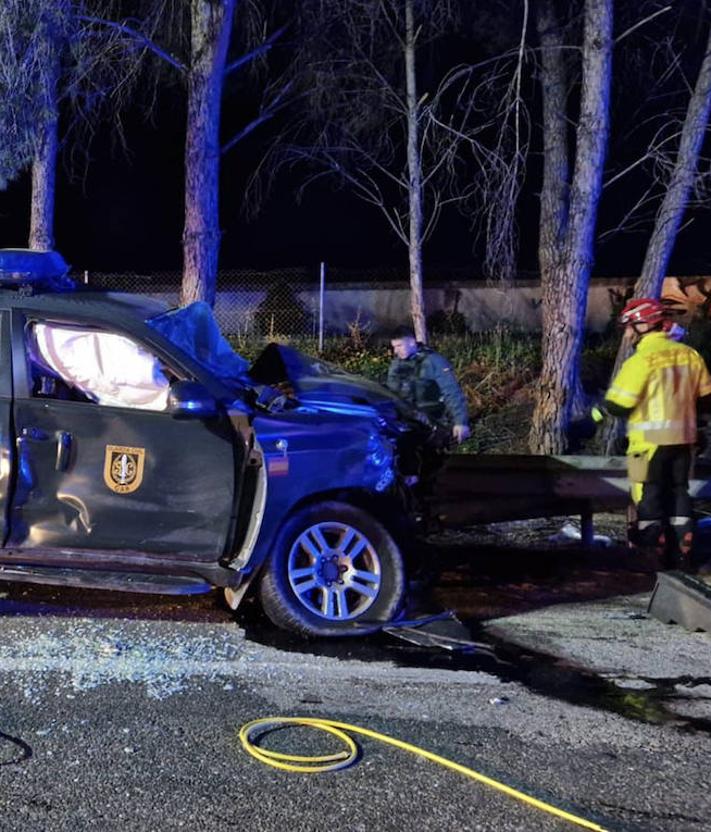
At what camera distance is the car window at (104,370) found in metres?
5.05

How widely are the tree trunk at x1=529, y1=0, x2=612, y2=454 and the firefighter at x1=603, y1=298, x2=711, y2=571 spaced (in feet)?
13.8

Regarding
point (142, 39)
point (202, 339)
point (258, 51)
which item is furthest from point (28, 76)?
point (202, 339)

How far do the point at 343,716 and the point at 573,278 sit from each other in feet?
25.2

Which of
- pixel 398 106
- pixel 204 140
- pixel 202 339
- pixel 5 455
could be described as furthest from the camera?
pixel 398 106

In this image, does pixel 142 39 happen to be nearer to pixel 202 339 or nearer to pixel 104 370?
pixel 202 339

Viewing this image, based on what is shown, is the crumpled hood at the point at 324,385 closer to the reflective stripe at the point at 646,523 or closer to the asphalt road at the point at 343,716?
the asphalt road at the point at 343,716

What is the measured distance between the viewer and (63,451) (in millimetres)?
4785

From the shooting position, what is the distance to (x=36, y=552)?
480cm

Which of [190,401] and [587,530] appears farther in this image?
[587,530]

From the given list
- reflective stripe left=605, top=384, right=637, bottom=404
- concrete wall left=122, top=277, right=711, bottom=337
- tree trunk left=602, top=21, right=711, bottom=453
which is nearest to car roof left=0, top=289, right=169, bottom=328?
reflective stripe left=605, top=384, right=637, bottom=404

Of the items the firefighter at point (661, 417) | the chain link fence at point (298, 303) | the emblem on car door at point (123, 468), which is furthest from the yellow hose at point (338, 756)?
the chain link fence at point (298, 303)

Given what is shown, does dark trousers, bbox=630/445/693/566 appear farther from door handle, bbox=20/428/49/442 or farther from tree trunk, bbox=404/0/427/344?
tree trunk, bbox=404/0/427/344

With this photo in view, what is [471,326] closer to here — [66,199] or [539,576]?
[539,576]

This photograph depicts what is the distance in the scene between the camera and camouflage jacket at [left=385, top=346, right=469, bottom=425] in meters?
7.00
